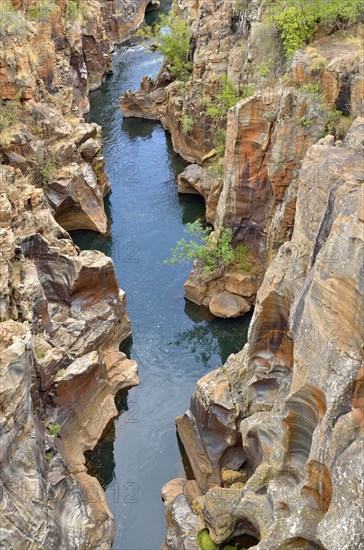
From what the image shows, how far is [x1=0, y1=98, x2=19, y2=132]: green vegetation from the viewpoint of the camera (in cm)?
3630

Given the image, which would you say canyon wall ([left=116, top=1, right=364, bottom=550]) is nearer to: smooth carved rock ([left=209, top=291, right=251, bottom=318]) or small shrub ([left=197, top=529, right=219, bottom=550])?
smooth carved rock ([left=209, top=291, right=251, bottom=318])

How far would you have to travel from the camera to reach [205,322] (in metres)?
32.8

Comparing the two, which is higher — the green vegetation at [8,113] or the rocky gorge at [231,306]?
Answer: the green vegetation at [8,113]

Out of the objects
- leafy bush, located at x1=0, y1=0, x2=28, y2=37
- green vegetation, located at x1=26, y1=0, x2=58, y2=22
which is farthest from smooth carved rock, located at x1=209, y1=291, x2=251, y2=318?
green vegetation, located at x1=26, y1=0, x2=58, y2=22

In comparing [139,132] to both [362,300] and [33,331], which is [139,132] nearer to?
[33,331]

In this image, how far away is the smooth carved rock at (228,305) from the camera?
32.2m

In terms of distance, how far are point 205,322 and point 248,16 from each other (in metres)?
19.6

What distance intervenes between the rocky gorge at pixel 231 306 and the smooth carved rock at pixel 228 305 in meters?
0.09

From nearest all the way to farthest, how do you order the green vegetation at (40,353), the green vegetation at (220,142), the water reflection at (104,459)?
the green vegetation at (40,353) → the water reflection at (104,459) → the green vegetation at (220,142)

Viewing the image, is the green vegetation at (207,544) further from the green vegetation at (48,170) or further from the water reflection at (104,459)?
the green vegetation at (48,170)

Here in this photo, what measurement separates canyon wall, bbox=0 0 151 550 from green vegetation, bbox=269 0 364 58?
14.3 metres

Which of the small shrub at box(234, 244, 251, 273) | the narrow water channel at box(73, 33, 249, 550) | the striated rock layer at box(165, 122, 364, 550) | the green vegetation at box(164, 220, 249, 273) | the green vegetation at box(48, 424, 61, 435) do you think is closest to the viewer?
the striated rock layer at box(165, 122, 364, 550)

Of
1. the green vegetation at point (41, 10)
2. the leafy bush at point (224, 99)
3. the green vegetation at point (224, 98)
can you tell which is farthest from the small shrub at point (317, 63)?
the green vegetation at point (41, 10)

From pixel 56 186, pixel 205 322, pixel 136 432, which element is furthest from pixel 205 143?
pixel 136 432
